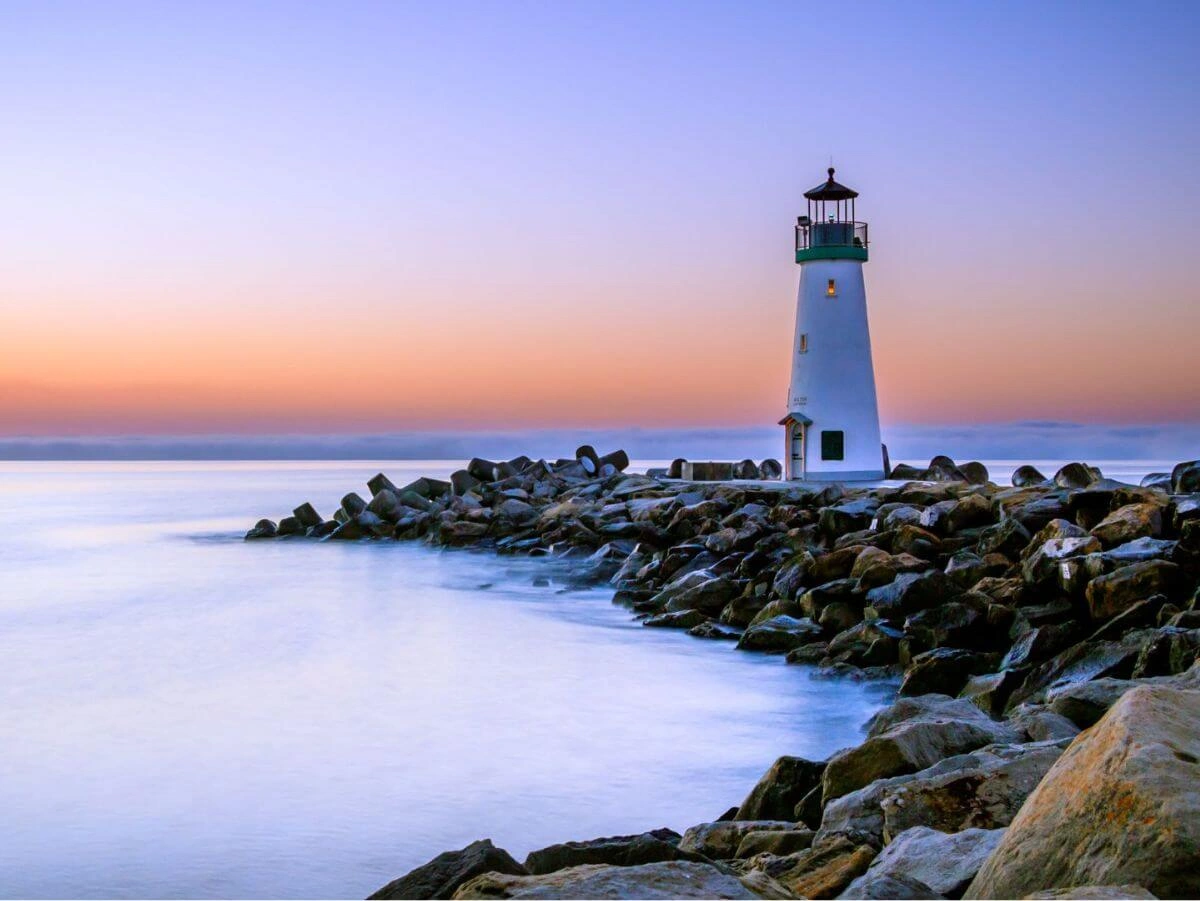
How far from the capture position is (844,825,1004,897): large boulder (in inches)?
114

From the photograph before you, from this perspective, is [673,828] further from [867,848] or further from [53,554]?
[53,554]

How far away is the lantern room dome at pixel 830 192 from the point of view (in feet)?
66.1

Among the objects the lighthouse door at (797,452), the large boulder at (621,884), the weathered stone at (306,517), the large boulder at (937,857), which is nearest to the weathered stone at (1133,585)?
the large boulder at (937,857)

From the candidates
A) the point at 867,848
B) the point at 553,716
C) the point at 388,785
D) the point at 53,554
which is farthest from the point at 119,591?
the point at 867,848

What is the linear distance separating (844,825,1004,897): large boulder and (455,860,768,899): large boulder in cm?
48

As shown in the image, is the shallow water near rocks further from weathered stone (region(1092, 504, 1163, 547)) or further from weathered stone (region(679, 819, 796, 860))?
weathered stone (region(1092, 504, 1163, 547))

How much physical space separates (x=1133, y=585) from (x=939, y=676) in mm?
1511

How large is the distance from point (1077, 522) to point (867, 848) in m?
7.53

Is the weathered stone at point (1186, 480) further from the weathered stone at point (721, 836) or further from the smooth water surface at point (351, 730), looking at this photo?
the weathered stone at point (721, 836)

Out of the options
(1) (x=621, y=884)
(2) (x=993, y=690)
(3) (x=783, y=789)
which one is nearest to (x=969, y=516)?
(2) (x=993, y=690)

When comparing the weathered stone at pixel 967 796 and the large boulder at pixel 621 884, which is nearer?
the large boulder at pixel 621 884

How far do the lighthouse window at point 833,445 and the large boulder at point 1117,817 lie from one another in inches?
677

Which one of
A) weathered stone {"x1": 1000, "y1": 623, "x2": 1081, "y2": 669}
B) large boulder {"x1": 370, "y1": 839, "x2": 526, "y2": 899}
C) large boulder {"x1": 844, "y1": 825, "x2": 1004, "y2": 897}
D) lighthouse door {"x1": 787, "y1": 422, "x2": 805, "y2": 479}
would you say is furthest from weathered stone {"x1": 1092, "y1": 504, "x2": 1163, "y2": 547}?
lighthouse door {"x1": 787, "y1": 422, "x2": 805, "y2": 479}

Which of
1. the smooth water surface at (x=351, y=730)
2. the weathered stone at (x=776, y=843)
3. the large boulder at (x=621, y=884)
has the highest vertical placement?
the large boulder at (x=621, y=884)
